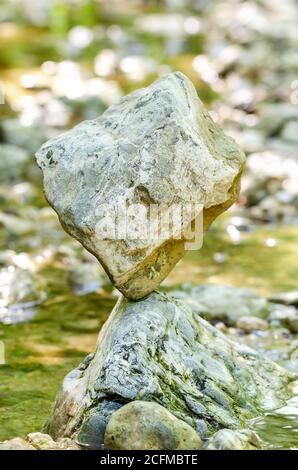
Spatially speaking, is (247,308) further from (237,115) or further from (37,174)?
(237,115)

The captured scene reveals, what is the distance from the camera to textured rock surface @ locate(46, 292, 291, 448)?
208 inches

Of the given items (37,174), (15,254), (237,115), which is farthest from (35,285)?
(237,115)

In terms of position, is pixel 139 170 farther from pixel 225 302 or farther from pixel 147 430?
pixel 225 302

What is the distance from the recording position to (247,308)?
313 inches

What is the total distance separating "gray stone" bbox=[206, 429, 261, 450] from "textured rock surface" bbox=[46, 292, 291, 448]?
1.18 ft

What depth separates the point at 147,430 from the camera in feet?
16.0

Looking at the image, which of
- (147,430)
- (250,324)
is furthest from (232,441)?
(250,324)

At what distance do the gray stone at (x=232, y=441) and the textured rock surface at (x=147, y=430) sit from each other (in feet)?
0.41

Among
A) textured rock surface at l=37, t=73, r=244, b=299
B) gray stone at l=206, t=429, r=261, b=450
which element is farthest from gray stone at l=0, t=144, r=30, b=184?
gray stone at l=206, t=429, r=261, b=450

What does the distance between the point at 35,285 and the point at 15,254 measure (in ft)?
3.75

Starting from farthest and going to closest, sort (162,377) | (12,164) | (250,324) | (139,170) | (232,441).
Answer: (12,164), (250,324), (162,377), (139,170), (232,441)

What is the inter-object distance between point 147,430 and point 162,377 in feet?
1.77

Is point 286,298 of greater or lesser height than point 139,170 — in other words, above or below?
below

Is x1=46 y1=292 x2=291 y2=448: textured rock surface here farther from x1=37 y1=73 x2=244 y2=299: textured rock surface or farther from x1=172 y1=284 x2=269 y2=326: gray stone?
x1=172 y1=284 x2=269 y2=326: gray stone
